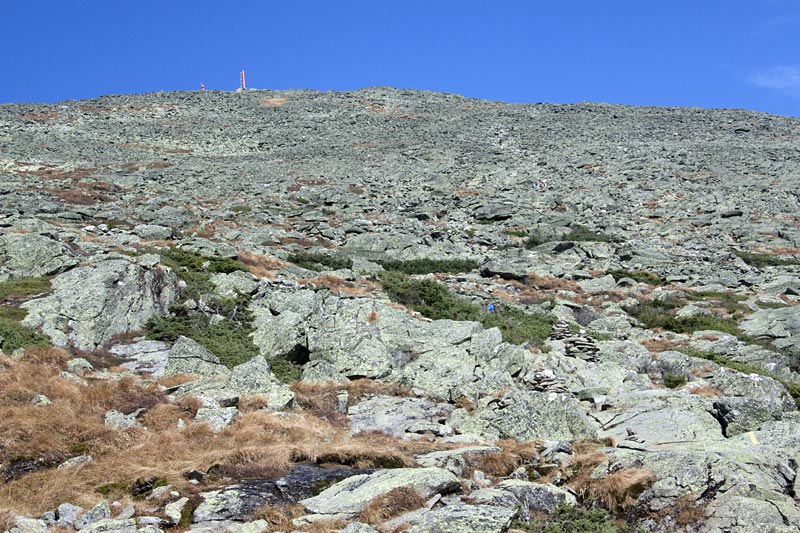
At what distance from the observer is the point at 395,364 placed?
13.5m

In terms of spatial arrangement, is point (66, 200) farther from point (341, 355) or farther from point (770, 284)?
point (770, 284)

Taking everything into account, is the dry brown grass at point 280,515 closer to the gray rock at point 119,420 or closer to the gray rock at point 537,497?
the gray rock at point 537,497

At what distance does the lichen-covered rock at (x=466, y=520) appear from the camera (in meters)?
6.32

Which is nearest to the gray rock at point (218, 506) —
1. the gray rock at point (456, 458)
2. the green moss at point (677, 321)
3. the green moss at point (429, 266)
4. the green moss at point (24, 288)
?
the gray rock at point (456, 458)

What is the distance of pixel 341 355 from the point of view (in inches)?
533

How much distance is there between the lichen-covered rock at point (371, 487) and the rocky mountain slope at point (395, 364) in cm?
A: 5

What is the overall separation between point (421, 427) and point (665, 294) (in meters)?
17.2

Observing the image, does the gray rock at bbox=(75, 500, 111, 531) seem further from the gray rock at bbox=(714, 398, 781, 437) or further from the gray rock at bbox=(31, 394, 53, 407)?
the gray rock at bbox=(714, 398, 781, 437)

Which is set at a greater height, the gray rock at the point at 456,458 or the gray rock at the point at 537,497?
the gray rock at the point at 456,458

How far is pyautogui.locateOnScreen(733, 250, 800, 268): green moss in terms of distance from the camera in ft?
97.7

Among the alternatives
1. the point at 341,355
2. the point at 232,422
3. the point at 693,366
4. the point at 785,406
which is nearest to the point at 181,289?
the point at 341,355

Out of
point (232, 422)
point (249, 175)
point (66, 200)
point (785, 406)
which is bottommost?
point (785, 406)

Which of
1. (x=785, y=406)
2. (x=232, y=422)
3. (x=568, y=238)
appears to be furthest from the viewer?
(x=568, y=238)

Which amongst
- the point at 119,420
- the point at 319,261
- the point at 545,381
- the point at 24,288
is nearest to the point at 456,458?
the point at 545,381
